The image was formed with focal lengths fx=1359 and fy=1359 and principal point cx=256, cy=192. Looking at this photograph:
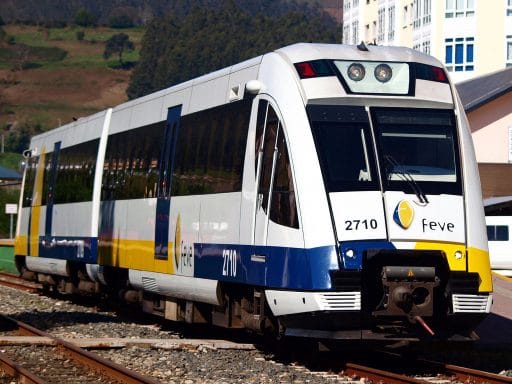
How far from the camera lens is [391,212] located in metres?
14.0

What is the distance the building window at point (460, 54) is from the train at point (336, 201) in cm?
5649

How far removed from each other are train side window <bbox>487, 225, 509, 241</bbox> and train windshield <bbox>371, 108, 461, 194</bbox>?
31689 millimetres

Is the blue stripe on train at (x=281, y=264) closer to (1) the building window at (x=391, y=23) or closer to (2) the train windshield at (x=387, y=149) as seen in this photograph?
(2) the train windshield at (x=387, y=149)

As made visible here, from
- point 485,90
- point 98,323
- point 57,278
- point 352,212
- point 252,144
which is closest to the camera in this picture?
point 352,212

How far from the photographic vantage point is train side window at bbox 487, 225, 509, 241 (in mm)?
45938

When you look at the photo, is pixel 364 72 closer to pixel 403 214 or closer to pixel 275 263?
Answer: pixel 403 214

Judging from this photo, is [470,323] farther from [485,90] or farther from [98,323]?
[485,90]

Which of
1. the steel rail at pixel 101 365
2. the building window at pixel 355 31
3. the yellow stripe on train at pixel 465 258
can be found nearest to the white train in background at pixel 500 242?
the steel rail at pixel 101 365

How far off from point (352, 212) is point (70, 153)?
1316cm

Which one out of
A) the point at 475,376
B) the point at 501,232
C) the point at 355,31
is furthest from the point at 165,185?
the point at 355,31

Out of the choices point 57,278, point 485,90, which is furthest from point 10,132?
point 57,278

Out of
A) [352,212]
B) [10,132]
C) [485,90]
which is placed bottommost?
[352,212]

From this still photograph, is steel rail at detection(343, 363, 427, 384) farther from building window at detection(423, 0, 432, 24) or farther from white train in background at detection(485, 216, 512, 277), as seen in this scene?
building window at detection(423, 0, 432, 24)

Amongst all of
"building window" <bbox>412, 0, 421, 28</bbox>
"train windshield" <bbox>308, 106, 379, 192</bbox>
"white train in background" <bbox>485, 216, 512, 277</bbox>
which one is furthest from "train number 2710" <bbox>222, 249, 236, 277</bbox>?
"building window" <bbox>412, 0, 421, 28</bbox>
